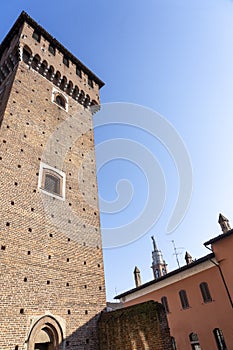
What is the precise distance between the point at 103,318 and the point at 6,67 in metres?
13.5

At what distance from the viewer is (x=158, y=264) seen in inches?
1964

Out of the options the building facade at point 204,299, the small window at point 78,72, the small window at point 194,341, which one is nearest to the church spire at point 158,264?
the building facade at point 204,299

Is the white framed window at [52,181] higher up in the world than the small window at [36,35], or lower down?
lower down

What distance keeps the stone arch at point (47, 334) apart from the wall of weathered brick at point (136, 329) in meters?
1.76

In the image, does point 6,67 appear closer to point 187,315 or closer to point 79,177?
point 79,177

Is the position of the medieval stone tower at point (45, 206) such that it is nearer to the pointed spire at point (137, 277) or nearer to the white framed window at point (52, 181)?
the white framed window at point (52, 181)

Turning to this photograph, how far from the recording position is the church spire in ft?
160

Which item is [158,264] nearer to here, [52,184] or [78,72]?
[78,72]

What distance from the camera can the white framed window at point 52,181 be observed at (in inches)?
406

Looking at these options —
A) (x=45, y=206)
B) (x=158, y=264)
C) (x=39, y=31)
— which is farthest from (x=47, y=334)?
(x=158, y=264)

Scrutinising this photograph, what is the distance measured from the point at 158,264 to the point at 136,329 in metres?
44.6

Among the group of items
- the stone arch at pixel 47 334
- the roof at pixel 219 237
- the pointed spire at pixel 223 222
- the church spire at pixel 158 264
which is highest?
the church spire at pixel 158 264

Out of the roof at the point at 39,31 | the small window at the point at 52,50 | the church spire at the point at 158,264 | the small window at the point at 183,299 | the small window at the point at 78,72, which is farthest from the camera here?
the church spire at the point at 158,264

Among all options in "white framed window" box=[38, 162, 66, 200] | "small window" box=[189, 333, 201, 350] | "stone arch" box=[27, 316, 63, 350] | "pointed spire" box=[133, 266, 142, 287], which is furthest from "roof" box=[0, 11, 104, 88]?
"pointed spire" box=[133, 266, 142, 287]
